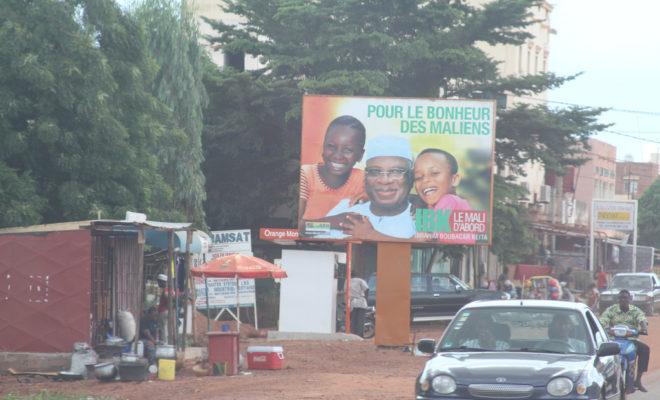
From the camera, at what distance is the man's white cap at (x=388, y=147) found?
23.9 m

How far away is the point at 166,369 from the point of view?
18281 millimetres

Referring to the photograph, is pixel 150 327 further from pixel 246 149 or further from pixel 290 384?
pixel 246 149

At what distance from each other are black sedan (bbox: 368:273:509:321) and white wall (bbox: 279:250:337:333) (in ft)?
17.8

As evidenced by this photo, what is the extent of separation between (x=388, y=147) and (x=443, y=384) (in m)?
13.9

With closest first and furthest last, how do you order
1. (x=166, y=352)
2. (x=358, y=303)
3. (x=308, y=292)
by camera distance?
(x=166, y=352) → (x=308, y=292) → (x=358, y=303)

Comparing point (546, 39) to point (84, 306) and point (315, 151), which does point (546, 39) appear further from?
point (84, 306)

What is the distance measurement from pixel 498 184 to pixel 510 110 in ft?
8.10

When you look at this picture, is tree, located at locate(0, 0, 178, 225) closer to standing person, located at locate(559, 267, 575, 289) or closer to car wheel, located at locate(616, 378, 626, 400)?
car wheel, located at locate(616, 378, 626, 400)

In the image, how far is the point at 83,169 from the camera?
23.3 metres

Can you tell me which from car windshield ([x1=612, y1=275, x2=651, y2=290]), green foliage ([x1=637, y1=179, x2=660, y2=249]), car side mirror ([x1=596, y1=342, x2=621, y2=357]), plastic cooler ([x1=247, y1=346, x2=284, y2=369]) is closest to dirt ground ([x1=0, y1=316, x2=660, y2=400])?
plastic cooler ([x1=247, y1=346, x2=284, y2=369])

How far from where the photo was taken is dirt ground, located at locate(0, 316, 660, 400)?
15992 mm

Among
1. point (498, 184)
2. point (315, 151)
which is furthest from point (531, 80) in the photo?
point (315, 151)

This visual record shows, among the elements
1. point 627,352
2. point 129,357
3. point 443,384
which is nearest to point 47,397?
point 129,357

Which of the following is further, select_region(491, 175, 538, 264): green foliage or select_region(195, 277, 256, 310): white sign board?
select_region(491, 175, 538, 264): green foliage
